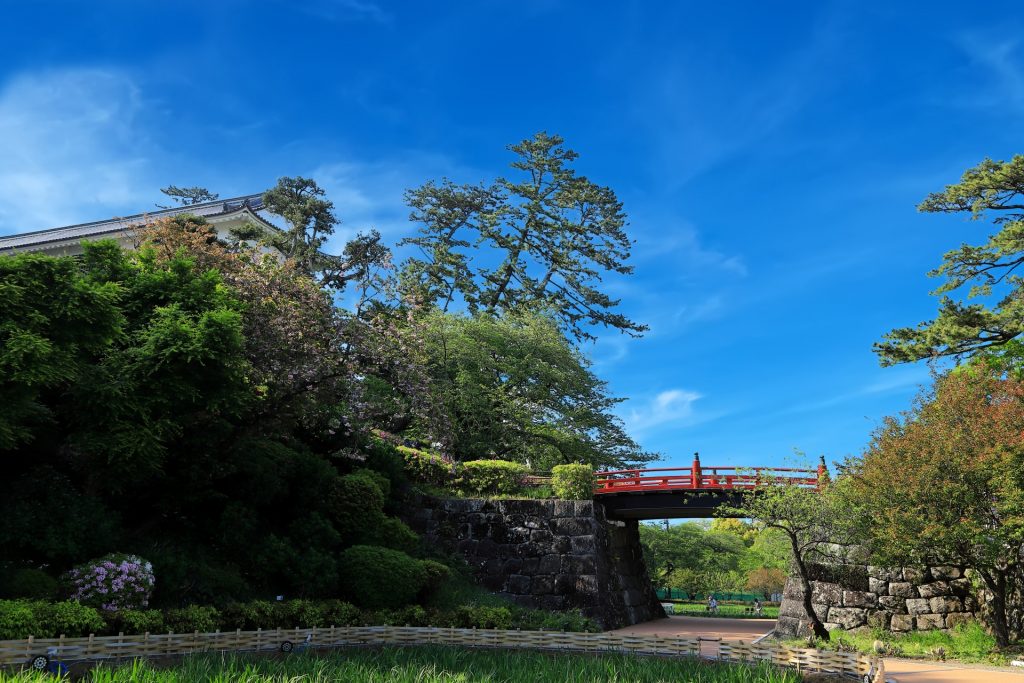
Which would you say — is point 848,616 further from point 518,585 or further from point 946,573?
point 518,585

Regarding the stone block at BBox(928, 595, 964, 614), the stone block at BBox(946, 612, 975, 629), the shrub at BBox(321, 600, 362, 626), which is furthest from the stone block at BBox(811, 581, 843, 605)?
the shrub at BBox(321, 600, 362, 626)

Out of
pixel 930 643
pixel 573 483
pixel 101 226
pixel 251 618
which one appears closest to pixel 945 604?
pixel 930 643

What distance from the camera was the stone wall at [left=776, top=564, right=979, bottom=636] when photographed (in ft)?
73.1

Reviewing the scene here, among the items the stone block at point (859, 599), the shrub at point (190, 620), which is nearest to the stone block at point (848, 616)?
the stone block at point (859, 599)

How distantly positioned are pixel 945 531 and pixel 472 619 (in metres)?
12.0

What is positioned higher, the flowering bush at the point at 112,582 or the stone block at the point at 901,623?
the flowering bush at the point at 112,582

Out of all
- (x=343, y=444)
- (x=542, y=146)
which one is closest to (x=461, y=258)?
(x=542, y=146)

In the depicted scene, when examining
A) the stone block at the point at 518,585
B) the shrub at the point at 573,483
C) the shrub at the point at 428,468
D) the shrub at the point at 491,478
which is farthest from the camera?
the shrub at the point at 428,468

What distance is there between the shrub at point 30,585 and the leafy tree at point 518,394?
56.8ft

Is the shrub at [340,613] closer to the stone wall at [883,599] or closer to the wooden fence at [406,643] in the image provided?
the wooden fence at [406,643]

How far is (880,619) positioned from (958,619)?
6.79 feet

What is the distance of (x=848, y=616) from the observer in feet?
76.7

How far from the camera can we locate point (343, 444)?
2448cm

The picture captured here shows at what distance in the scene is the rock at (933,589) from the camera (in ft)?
73.8
